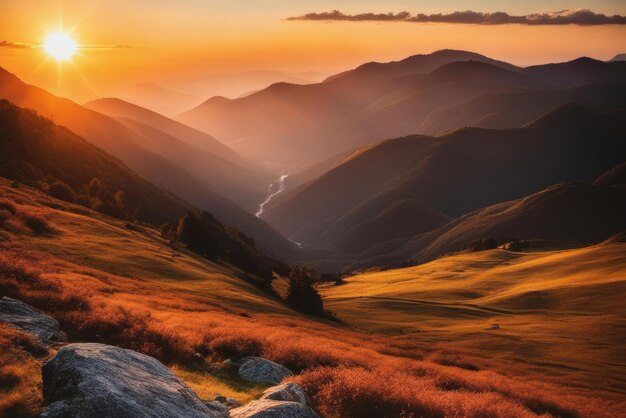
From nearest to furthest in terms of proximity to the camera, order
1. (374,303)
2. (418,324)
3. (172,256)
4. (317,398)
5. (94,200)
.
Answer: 1. (317,398)
2. (172,256)
3. (418,324)
4. (374,303)
5. (94,200)

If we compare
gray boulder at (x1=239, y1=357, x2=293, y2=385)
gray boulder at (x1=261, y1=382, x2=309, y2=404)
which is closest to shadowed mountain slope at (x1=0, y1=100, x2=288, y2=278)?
gray boulder at (x1=239, y1=357, x2=293, y2=385)

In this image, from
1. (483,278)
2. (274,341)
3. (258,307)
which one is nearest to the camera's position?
(274,341)

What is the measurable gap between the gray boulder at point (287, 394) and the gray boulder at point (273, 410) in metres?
0.53

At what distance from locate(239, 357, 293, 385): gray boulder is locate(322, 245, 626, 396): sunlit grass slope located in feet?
123

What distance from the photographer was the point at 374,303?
327 feet

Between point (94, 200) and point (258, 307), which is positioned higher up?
point (94, 200)

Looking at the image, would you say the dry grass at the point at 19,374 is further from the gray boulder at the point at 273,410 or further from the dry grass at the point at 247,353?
the gray boulder at the point at 273,410

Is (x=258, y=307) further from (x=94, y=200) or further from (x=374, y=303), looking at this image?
(x=94, y=200)

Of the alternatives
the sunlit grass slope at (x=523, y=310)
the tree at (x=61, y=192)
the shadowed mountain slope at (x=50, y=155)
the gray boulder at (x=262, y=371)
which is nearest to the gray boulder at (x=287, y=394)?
the gray boulder at (x=262, y=371)

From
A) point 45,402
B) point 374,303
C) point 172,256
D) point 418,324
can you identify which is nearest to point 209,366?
point 45,402

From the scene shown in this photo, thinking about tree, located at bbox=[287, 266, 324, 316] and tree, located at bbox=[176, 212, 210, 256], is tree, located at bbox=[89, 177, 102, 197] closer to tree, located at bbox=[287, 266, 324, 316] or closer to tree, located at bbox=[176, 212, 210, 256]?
tree, located at bbox=[176, 212, 210, 256]

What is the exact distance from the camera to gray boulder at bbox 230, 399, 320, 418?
14273mm

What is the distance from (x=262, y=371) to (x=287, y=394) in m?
5.48

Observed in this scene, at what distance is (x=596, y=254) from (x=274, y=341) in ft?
412
